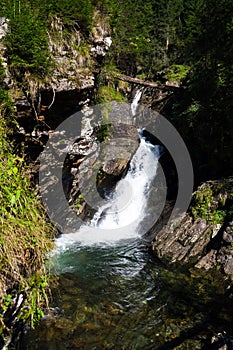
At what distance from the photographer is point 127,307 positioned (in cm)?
525

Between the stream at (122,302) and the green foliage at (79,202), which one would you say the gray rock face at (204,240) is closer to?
the stream at (122,302)

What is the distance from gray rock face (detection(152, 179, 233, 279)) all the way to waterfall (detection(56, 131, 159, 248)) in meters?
1.64

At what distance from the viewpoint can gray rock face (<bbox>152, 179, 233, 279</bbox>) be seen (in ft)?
22.5

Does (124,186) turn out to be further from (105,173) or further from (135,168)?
(105,173)

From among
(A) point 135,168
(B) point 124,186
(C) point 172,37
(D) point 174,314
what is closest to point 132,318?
(D) point 174,314

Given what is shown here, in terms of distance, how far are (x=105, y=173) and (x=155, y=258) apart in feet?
11.1

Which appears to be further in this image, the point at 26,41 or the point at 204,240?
the point at 204,240

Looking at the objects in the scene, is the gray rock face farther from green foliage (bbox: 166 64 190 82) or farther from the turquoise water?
green foliage (bbox: 166 64 190 82)

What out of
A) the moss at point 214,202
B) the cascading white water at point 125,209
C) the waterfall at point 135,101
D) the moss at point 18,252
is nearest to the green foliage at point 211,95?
the moss at point 214,202

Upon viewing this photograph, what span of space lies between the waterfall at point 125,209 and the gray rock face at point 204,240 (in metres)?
1.64

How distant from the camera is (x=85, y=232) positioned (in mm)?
9297

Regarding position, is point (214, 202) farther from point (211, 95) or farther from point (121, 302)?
point (121, 302)

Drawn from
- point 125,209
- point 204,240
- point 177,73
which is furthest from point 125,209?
point 177,73

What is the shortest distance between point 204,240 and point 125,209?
3.89 meters
